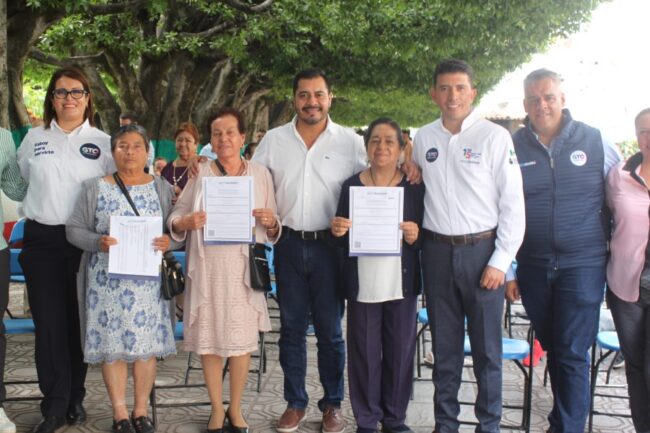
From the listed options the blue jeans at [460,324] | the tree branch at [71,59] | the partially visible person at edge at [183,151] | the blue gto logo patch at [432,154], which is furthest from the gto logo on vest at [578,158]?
the tree branch at [71,59]

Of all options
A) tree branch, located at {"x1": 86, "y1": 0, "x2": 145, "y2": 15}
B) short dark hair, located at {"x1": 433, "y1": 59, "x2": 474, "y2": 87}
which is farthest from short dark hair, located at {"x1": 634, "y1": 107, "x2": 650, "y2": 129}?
tree branch, located at {"x1": 86, "y1": 0, "x2": 145, "y2": 15}

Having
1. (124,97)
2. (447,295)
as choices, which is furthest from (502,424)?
(124,97)

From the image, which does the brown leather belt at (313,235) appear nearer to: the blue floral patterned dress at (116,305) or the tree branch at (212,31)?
→ the blue floral patterned dress at (116,305)

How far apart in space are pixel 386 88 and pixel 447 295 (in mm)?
10651

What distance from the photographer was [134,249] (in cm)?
396

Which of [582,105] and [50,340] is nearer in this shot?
[50,340]

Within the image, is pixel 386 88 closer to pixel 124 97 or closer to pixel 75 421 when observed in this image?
pixel 124 97

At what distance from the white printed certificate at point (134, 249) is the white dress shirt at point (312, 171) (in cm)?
84

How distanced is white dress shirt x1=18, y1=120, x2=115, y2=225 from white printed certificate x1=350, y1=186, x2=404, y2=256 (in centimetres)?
170

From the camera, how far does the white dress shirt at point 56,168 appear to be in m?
4.14

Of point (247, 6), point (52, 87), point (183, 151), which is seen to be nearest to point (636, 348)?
point (52, 87)

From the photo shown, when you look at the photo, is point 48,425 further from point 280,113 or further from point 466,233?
point 280,113

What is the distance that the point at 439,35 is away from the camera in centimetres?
905

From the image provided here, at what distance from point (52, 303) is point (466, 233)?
104 inches
